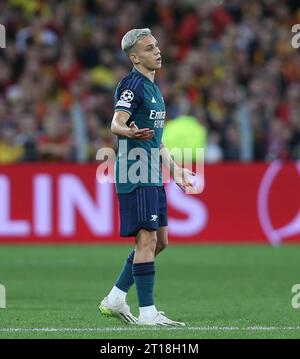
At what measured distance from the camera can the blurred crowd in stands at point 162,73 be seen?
17906 mm

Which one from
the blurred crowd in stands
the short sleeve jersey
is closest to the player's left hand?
the short sleeve jersey

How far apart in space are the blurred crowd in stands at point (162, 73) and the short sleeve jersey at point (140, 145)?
881 cm

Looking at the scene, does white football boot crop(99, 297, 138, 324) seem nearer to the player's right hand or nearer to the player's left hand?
the player's left hand

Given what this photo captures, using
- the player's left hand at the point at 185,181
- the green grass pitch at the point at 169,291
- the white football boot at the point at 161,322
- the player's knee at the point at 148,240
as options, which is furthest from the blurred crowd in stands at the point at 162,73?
the white football boot at the point at 161,322

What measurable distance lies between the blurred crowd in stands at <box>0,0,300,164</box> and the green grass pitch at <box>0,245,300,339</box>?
1.88 metres

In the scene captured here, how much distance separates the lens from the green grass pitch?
8188mm

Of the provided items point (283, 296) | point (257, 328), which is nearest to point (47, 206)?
point (283, 296)

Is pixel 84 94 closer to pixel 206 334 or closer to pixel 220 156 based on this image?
pixel 220 156

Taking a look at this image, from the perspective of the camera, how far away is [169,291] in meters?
11.4

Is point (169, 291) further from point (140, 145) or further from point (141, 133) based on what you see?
point (141, 133)

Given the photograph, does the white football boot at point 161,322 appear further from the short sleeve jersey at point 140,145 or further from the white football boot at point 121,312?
the short sleeve jersey at point 140,145

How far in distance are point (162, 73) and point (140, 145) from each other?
37.9 feet

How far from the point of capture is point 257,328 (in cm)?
824
